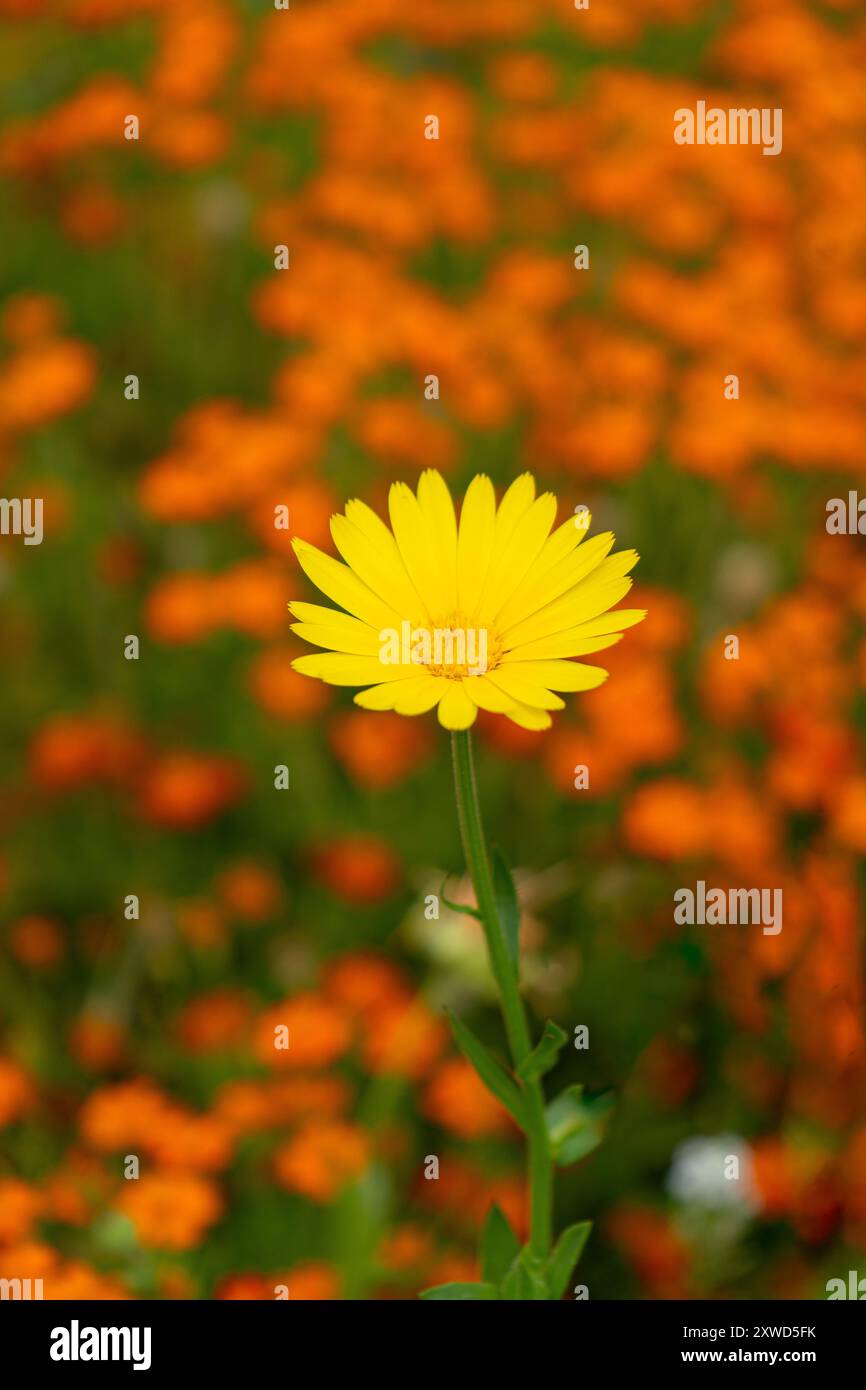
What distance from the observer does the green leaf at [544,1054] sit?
2.64 feet

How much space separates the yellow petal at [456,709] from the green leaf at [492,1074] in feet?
0.59

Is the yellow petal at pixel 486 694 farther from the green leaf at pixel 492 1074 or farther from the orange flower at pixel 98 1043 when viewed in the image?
the orange flower at pixel 98 1043

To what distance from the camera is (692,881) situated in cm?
170

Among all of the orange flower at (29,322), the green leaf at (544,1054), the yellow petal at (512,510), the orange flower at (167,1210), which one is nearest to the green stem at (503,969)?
the green leaf at (544,1054)

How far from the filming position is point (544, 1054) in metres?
0.82

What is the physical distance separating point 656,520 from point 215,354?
81 centimetres

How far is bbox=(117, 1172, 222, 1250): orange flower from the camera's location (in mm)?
1164

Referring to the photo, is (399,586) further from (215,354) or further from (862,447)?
(215,354)

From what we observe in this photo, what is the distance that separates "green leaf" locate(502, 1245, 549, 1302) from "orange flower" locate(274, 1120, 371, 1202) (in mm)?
452

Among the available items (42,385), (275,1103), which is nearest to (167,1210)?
(275,1103)

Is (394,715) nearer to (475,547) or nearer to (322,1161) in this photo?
(322,1161)

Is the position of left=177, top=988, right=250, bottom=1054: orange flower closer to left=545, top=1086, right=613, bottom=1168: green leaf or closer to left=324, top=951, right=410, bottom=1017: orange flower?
left=324, top=951, right=410, bottom=1017: orange flower

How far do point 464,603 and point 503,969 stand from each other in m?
0.20

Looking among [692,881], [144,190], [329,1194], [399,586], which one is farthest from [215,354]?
→ [399,586]
